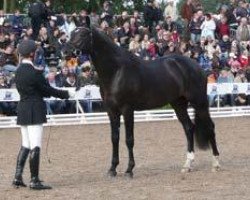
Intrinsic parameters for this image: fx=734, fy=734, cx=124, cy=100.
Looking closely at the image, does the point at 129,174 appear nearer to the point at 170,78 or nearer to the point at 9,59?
the point at 170,78

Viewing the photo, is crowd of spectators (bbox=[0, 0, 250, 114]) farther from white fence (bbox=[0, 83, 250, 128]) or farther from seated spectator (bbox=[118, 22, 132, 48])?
white fence (bbox=[0, 83, 250, 128])

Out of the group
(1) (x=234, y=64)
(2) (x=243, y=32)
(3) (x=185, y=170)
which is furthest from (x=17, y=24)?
(3) (x=185, y=170)

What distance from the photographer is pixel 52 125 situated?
1912cm

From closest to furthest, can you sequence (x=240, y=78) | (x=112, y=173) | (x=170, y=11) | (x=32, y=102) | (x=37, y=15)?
(x=32, y=102)
(x=112, y=173)
(x=240, y=78)
(x=37, y=15)
(x=170, y=11)

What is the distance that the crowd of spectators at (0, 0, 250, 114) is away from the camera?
20531mm

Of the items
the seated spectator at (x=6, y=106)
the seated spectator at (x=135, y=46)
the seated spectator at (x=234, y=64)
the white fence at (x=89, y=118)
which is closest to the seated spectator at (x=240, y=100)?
the white fence at (x=89, y=118)

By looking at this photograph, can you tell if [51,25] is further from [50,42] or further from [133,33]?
[133,33]

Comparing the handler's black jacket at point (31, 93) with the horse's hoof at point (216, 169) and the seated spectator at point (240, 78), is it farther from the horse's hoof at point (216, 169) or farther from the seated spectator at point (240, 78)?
the seated spectator at point (240, 78)

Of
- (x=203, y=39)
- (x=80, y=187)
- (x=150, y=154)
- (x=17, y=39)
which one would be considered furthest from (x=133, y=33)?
(x=80, y=187)

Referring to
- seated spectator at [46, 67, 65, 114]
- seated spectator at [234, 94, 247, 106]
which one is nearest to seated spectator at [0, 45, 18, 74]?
seated spectator at [46, 67, 65, 114]

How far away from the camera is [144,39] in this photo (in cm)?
2403

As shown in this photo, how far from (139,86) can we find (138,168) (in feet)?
4.64

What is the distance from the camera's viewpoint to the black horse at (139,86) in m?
10.7

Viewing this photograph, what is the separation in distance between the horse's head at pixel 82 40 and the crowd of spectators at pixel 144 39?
27.6 ft
